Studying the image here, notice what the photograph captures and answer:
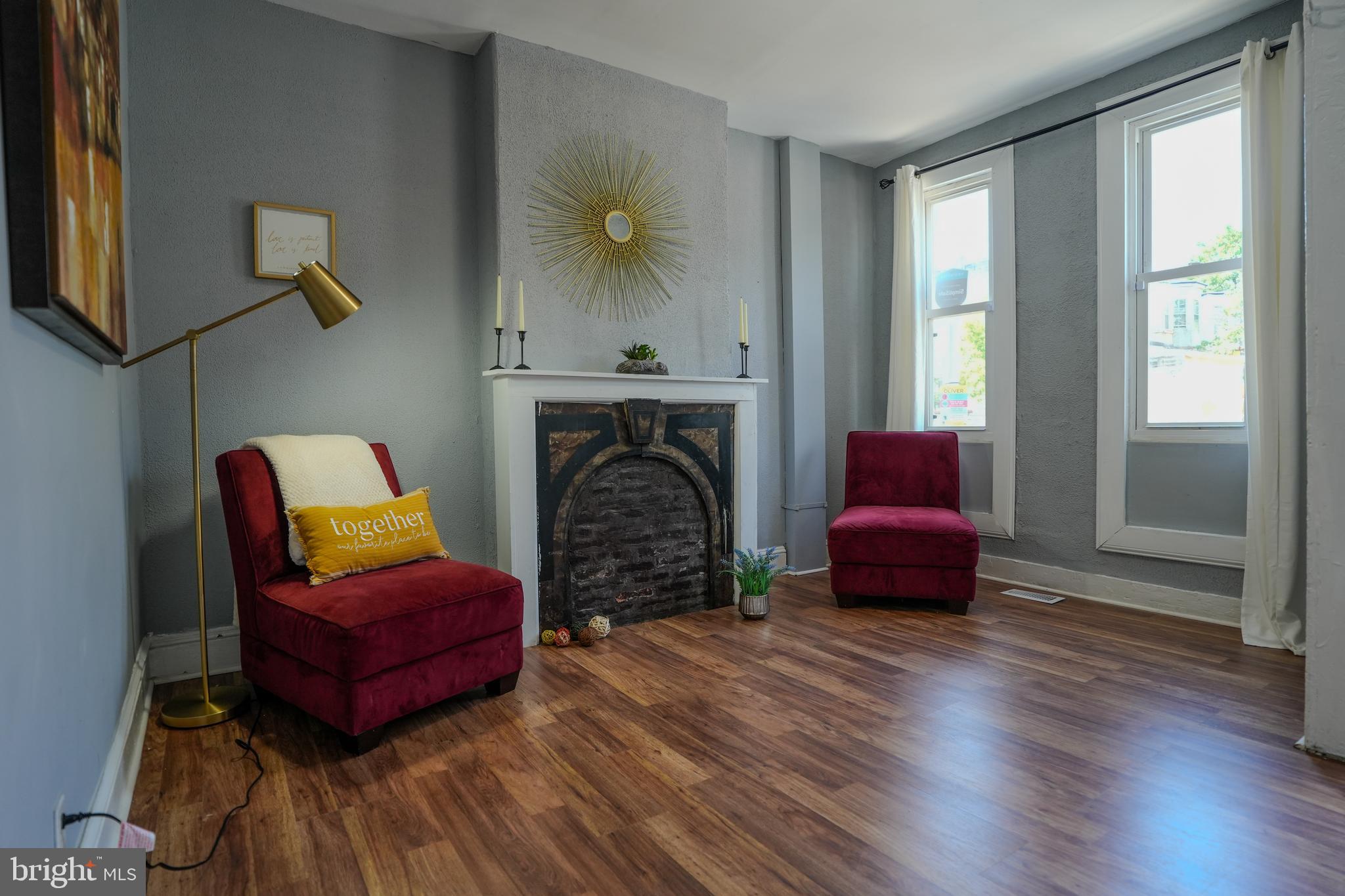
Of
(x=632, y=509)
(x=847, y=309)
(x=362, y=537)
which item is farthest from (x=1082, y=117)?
(x=362, y=537)

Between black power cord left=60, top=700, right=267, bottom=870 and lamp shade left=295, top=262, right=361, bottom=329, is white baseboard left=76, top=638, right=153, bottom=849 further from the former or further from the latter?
lamp shade left=295, top=262, right=361, bottom=329

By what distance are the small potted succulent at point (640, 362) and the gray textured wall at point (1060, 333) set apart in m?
2.08

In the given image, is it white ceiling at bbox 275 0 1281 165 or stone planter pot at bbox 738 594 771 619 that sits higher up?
white ceiling at bbox 275 0 1281 165

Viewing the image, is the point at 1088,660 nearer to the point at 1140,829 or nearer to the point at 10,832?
the point at 1140,829

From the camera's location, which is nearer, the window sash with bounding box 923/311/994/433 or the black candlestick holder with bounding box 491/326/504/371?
the black candlestick holder with bounding box 491/326/504/371

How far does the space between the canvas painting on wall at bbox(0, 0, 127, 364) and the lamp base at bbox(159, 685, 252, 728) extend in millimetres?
1220

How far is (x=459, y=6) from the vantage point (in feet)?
9.65

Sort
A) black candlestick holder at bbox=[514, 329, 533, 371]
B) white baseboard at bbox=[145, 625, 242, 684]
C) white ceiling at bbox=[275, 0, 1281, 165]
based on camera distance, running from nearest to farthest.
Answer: white baseboard at bbox=[145, 625, 242, 684] < white ceiling at bbox=[275, 0, 1281, 165] < black candlestick holder at bbox=[514, 329, 533, 371]

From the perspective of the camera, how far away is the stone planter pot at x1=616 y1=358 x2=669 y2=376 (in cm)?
341

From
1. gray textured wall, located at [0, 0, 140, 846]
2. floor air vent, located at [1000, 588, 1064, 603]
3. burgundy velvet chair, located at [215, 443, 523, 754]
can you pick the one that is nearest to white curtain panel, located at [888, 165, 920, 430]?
floor air vent, located at [1000, 588, 1064, 603]

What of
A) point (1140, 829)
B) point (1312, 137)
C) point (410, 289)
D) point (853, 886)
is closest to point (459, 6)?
point (410, 289)

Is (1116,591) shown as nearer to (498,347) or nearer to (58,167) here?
(498,347)

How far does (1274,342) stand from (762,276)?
2443 millimetres
